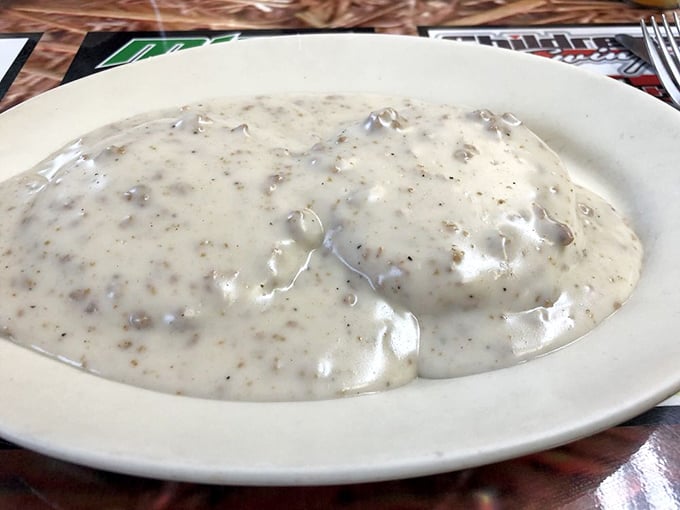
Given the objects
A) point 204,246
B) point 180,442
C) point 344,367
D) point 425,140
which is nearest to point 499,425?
point 344,367

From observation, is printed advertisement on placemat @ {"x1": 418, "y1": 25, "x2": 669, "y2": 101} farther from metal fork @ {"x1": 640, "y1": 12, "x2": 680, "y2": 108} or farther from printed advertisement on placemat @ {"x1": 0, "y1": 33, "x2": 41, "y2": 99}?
printed advertisement on placemat @ {"x1": 0, "y1": 33, "x2": 41, "y2": 99}

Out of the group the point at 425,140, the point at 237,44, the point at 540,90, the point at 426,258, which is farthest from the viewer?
the point at 237,44

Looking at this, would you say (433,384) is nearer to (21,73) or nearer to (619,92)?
(619,92)

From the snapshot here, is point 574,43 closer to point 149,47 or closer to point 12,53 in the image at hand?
point 149,47

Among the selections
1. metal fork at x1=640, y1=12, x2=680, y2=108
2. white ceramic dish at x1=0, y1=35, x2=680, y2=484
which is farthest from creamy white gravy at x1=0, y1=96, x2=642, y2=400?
metal fork at x1=640, y1=12, x2=680, y2=108

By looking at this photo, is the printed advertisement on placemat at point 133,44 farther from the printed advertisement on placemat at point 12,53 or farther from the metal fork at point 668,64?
the metal fork at point 668,64

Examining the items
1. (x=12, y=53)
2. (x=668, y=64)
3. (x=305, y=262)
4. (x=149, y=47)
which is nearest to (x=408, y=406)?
(x=305, y=262)
